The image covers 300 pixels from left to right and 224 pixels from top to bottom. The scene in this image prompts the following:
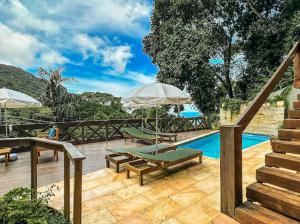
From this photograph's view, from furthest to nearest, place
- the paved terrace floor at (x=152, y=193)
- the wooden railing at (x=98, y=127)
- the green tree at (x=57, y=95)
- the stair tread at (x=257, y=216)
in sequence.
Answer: the green tree at (x=57, y=95) → the wooden railing at (x=98, y=127) → the paved terrace floor at (x=152, y=193) → the stair tread at (x=257, y=216)

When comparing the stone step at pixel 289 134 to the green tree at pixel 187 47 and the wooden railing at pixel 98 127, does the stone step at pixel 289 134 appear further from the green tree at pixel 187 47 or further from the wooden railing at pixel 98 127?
the green tree at pixel 187 47

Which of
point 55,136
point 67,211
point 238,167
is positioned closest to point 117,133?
point 55,136

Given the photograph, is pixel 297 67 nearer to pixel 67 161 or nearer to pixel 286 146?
pixel 286 146

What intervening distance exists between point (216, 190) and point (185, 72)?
1093 centimetres

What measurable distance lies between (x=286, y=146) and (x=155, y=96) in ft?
8.46

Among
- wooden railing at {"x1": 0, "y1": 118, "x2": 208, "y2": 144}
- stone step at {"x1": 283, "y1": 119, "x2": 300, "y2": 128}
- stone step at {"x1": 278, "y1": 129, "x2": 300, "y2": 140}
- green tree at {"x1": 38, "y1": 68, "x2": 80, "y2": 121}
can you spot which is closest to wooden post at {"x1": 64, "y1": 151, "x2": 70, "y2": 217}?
stone step at {"x1": 278, "y1": 129, "x2": 300, "y2": 140}

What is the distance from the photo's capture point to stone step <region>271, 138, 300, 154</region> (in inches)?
96.9

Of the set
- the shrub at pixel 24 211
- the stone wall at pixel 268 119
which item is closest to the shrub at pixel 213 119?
the stone wall at pixel 268 119

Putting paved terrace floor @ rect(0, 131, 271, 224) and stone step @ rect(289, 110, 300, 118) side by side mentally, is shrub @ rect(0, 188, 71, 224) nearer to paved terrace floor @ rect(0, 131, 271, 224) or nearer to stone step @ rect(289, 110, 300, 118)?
paved terrace floor @ rect(0, 131, 271, 224)

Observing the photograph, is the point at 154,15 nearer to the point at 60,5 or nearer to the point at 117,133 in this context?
the point at 60,5

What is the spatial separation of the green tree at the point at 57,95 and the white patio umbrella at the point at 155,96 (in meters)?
10.5

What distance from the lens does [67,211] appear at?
7.63 ft

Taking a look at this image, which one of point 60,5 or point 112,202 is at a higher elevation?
point 60,5

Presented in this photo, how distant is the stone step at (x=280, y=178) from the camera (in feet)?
6.66
